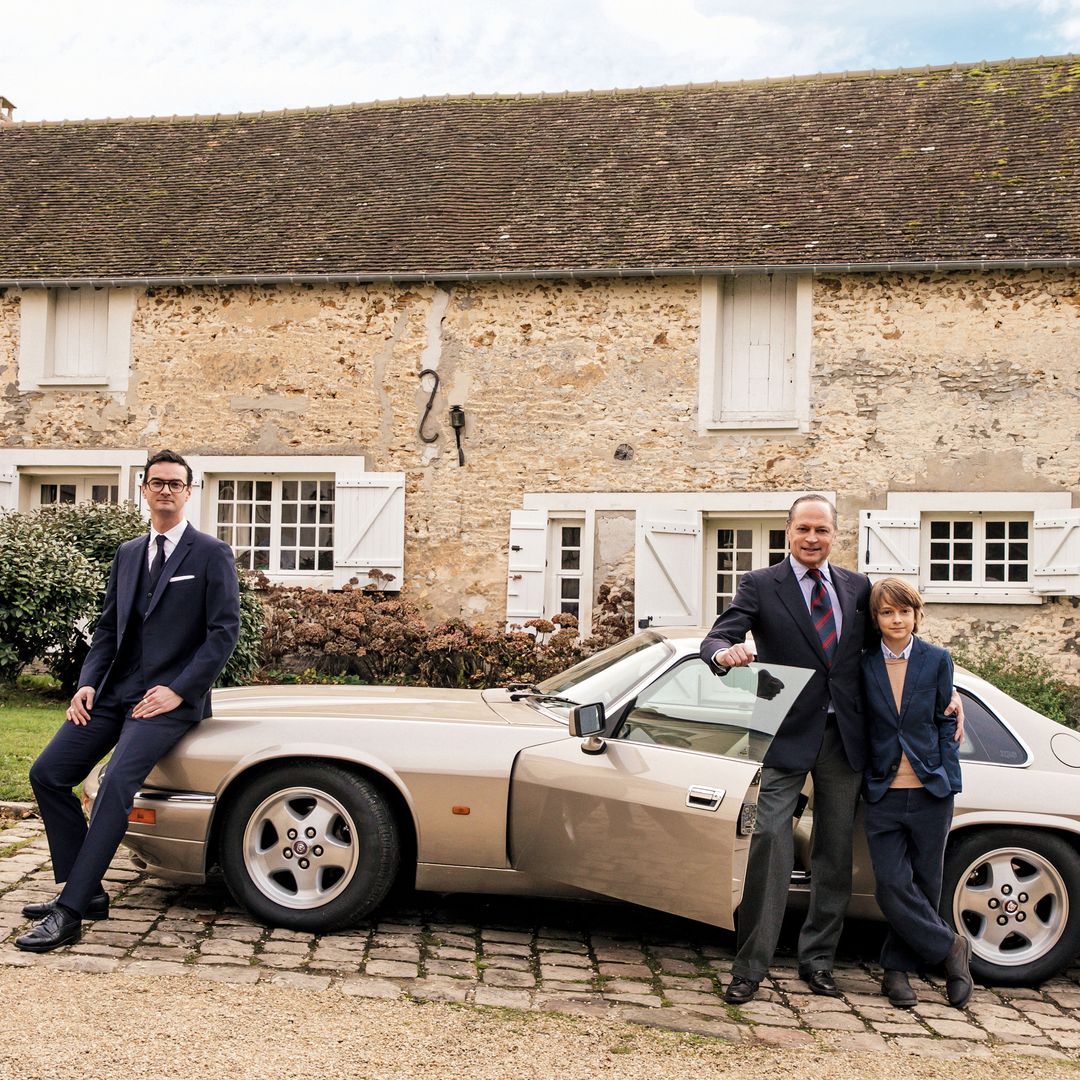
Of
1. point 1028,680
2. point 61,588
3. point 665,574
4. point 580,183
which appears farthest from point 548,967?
point 580,183

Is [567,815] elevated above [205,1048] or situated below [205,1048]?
above

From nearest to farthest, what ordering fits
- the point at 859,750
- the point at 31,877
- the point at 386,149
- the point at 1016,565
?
the point at 859,750 < the point at 31,877 < the point at 1016,565 < the point at 386,149

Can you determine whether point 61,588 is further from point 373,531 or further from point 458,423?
point 458,423

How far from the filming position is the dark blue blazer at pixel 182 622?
4703mm

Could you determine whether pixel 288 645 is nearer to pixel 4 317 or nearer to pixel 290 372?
pixel 290 372

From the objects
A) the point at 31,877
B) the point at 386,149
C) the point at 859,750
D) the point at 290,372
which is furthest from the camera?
the point at 386,149

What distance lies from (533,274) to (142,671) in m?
9.24

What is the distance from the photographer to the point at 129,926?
15.2 ft

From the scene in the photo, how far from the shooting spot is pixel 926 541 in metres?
12.8

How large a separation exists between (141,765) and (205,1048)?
4.36ft

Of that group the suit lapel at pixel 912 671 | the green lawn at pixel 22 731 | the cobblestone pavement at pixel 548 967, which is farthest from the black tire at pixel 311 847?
the green lawn at pixel 22 731

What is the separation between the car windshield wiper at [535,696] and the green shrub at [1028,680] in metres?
7.51

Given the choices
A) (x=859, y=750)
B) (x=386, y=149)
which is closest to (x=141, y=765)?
(x=859, y=750)

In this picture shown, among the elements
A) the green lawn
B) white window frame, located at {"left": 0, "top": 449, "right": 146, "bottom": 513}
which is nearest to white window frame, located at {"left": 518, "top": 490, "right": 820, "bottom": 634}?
white window frame, located at {"left": 0, "top": 449, "right": 146, "bottom": 513}
